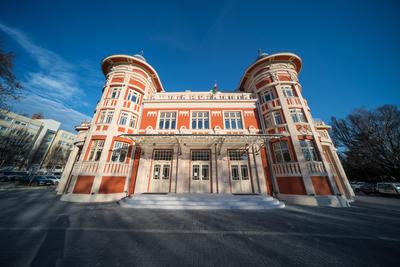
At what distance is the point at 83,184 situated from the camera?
11258 millimetres

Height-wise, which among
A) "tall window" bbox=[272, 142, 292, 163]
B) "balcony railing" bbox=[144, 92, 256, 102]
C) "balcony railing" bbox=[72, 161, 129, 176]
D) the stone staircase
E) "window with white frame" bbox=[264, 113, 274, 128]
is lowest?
the stone staircase

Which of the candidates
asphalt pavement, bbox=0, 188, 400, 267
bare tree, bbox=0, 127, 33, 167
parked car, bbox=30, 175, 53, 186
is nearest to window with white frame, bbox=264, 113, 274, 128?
asphalt pavement, bbox=0, 188, 400, 267

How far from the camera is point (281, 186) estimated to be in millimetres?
12141

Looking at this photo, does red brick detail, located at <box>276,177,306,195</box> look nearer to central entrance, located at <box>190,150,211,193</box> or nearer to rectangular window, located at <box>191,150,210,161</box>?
central entrance, located at <box>190,150,211,193</box>

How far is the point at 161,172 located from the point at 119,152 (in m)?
4.45

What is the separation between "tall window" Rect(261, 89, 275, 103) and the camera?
48.7ft

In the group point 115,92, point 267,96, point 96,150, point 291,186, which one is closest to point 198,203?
point 291,186

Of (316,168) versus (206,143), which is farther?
(206,143)

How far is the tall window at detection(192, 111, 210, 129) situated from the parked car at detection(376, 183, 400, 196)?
26002 mm

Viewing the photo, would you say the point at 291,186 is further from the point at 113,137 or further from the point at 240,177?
the point at 113,137

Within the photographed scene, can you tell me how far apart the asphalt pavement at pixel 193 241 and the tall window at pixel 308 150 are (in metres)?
5.43

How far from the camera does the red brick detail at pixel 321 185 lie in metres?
10.9

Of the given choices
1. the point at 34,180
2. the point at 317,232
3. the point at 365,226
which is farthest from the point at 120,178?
the point at 34,180

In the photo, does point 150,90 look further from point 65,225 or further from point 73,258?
point 73,258
